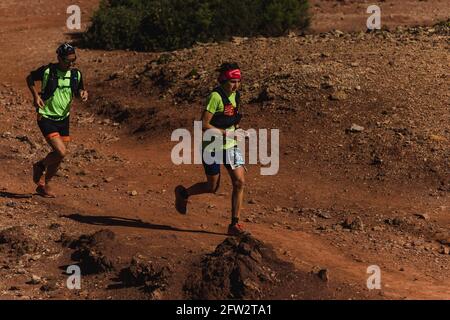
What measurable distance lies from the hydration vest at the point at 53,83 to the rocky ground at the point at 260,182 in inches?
52.9

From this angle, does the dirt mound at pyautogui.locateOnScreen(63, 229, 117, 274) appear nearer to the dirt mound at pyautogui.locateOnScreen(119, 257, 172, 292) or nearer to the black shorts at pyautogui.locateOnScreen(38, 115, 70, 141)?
the dirt mound at pyautogui.locateOnScreen(119, 257, 172, 292)

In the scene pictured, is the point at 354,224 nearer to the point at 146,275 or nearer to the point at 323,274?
the point at 323,274

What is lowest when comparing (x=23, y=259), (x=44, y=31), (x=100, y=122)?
(x=23, y=259)

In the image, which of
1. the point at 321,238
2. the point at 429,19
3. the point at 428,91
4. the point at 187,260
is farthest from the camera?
the point at 429,19

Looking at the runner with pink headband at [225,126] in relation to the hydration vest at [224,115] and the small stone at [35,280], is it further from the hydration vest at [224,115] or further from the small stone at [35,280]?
the small stone at [35,280]

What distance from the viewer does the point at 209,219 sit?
1017 centimetres

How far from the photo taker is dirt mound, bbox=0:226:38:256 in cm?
874

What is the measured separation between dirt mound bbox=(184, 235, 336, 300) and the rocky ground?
0.04 feet

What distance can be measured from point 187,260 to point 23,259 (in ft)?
5.70

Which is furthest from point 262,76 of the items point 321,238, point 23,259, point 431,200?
point 23,259

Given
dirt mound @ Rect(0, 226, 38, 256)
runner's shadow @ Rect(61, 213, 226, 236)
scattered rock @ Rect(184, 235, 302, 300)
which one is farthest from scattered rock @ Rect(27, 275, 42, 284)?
runner's shadow @ Rect(61, 213, 226, 236)

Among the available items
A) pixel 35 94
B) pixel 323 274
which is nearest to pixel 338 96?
pixel 35 94

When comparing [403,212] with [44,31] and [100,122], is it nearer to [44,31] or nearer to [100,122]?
[100,122]

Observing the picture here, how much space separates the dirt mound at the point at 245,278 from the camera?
7398 mm
